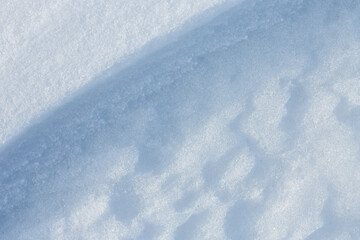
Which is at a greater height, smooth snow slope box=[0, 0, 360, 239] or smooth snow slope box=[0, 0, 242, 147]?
smooth snow slope box=[0, 0, 242, 147]

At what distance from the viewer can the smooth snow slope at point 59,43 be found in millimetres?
1157

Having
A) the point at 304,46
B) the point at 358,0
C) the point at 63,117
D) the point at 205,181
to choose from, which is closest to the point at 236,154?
the point at 205,181

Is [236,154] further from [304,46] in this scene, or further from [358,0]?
[358,0]

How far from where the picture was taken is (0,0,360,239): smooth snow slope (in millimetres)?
1203

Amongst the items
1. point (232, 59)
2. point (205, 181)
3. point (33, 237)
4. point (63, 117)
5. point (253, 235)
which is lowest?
point (253, 235)

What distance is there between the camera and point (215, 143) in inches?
50.4

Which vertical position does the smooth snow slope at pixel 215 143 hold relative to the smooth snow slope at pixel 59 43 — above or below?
below

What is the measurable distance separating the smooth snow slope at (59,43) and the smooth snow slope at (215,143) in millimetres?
55

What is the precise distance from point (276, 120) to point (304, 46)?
27 centimetres

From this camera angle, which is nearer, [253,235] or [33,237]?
[33,237]

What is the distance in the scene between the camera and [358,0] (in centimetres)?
134

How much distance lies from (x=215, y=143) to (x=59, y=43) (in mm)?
583

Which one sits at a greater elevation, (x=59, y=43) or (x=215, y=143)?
(x=59, y=43)

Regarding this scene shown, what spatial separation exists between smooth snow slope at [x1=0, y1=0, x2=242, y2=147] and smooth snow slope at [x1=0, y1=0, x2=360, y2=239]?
5cm
